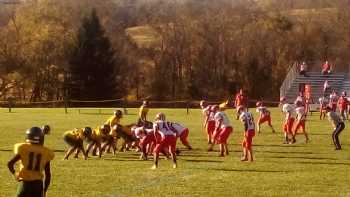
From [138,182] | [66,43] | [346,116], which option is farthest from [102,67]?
[138,182]

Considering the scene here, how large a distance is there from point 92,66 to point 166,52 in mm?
12060

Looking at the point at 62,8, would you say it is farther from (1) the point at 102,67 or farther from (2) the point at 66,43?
(1) the point at 102,67

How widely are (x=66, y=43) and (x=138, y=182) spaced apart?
5563 centimetres

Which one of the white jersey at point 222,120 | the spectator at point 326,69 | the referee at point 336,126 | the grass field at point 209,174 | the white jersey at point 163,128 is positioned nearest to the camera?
the grass field at point 209,174

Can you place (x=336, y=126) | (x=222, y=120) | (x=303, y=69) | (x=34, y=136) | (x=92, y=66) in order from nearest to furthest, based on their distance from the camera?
1. (x=34, y=136)
2. (x=222, y=120)
3. (x=336, y=126)
4. (x=303, y=69)
5. (x=92, y=66)

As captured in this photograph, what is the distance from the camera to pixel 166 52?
76312 millimetres

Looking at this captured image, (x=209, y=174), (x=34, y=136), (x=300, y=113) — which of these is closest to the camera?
(x=34, y=136)

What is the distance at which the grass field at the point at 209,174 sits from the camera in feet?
48.5

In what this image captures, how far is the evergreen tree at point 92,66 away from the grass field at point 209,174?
1546 inches

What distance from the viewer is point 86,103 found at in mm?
61094

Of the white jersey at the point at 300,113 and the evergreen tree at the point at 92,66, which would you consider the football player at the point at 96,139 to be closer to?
the white jersey at the point at 300,113

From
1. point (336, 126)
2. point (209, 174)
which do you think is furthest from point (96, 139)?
point (336, 126)

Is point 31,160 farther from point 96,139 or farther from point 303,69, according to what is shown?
point 303,69

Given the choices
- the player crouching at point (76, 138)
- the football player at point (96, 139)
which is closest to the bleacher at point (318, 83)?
the football player at point (96, 139)
